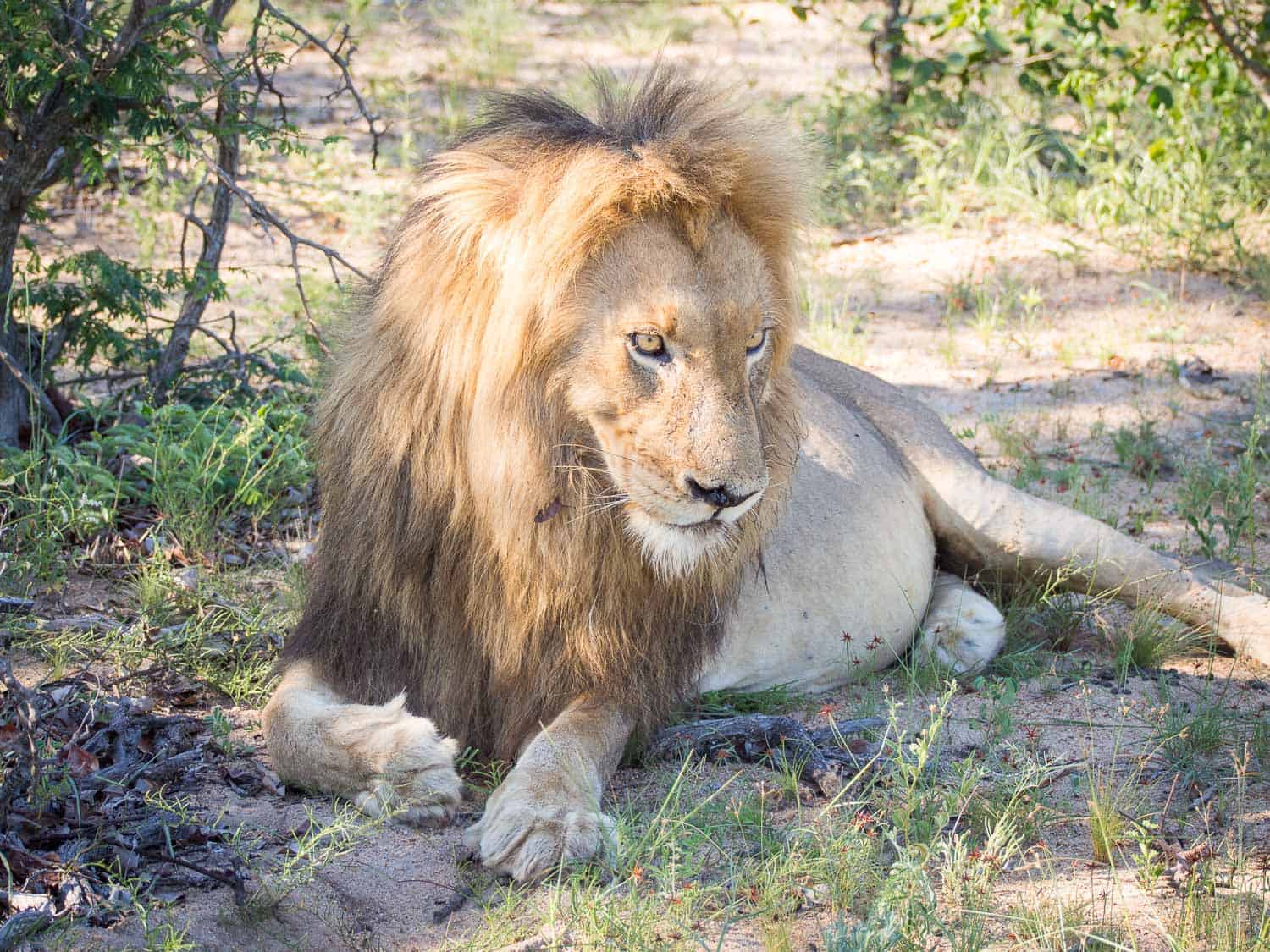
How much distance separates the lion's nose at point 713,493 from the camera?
8.59 feet

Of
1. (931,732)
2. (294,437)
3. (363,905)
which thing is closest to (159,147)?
(294,437)

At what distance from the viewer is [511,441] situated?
2.78m

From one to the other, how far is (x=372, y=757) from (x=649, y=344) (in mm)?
991

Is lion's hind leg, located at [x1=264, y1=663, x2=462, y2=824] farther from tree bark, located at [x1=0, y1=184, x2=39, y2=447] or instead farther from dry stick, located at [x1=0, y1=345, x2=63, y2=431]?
tree bark, located at [x1=0, y1=184, x2=39, y2=447]

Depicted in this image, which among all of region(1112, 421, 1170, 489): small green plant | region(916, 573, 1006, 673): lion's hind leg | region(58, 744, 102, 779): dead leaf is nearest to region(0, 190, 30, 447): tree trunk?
region(58, 744, 102, 779): dead leaf

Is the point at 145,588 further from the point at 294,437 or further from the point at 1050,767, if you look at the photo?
the point at 1050,767

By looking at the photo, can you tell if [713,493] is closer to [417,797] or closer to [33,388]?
[417,797]

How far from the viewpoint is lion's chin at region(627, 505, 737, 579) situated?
273 centimetres

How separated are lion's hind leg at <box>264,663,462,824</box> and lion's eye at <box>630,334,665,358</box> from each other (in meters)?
0.87

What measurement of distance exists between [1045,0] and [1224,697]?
143 inches

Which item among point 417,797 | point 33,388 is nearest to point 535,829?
point 417,797

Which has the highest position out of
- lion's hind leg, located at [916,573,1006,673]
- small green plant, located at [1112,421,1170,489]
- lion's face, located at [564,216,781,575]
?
lion's face, located at [564,216,781,575]

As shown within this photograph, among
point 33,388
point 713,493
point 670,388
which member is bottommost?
point 33,388

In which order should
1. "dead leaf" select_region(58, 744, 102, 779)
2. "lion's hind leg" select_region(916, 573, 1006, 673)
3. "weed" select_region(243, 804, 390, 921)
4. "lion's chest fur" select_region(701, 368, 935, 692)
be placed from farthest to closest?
"lion's hind leg" select_region(916, 573, 1006, 673) < "lion's chest fur" select_region(701, 368, 935, 692) < "dead leaf" select_region(58, 744, 102, 779) < "weed" select_region(243, 804, 390, 921)
